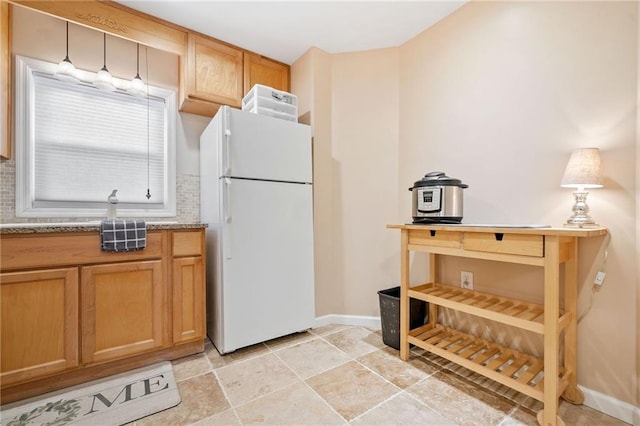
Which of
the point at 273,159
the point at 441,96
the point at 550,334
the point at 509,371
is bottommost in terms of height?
the point at 509,371

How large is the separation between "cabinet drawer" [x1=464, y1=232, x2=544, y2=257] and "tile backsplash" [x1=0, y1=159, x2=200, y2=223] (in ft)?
6.87

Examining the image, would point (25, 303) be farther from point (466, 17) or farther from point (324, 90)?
point (466, 17)

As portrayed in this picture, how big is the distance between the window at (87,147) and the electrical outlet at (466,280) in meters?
2.30

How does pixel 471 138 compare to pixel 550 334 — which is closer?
pixel 550 334

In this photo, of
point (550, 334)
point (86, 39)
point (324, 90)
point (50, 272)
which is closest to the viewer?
point (550, 334)

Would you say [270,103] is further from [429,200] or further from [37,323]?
[37,323]

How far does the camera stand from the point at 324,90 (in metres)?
2.40

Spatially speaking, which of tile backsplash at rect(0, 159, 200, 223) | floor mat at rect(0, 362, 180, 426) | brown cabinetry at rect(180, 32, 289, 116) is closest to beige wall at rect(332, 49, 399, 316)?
brown cabinetry at rect(180, 32, 289, 116)

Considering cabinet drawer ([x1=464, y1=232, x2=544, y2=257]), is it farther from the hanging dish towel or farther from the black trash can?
the hanging dish towel

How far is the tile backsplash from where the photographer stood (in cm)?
175

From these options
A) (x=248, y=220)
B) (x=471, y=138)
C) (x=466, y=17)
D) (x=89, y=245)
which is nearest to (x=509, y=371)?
(x=471, y=138)

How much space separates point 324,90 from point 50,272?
2.22 meters

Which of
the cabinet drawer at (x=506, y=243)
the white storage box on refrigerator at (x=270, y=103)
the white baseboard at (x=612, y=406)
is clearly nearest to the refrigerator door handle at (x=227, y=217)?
the white storage box on refrigerator at (x=270, y=103)

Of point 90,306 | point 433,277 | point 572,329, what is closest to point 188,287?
point 90,306
